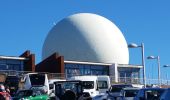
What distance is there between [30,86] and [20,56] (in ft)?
73.7

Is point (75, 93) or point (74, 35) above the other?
point (74, 35)

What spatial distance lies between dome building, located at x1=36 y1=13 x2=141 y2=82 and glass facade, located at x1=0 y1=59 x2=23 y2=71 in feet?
14.3

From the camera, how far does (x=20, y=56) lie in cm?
6469

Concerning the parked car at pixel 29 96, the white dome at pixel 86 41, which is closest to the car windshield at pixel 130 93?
the parked car at pixel 29 96

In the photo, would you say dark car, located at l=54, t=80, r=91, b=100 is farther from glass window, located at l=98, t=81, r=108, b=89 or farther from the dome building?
the dome building

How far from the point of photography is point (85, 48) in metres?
68.8

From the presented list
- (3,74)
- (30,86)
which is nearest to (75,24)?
(3,74)

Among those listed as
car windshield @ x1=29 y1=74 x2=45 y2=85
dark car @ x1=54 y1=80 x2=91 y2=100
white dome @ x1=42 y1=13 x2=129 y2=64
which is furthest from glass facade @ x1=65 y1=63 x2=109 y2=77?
dark car @ x1=54 y1=80 x2=91 y2=100

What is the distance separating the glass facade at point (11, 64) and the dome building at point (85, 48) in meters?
4.37

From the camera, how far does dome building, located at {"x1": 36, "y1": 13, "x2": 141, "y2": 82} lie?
224ft

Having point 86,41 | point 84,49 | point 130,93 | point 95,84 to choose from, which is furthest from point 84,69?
point 130,93

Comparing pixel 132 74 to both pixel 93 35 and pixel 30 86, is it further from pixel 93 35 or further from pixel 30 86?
pixel 30 86

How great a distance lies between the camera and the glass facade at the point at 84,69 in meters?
67.6

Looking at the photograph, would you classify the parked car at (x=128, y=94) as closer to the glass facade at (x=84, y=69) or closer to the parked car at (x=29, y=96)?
the parked car at (x=29, y=96)
